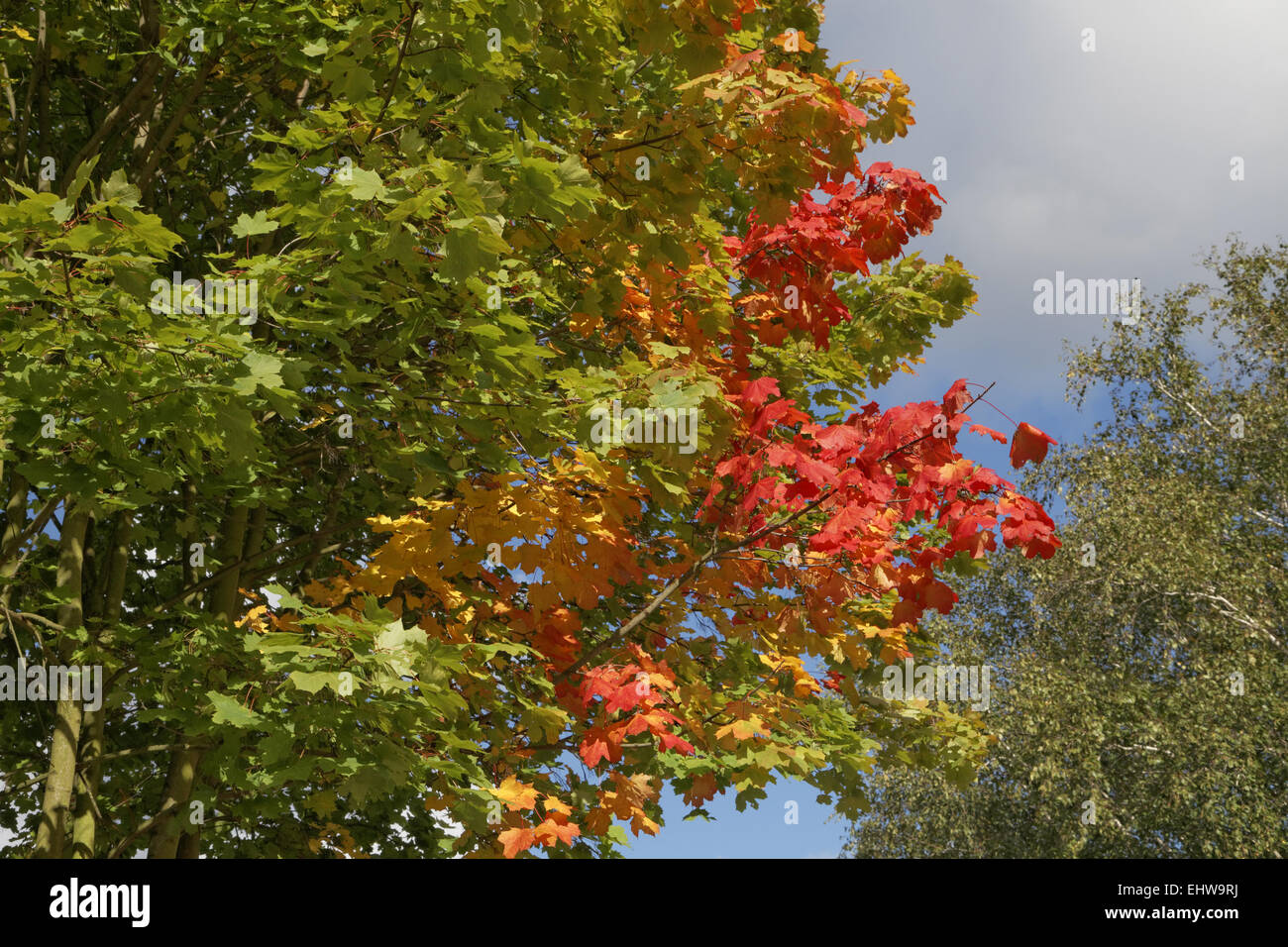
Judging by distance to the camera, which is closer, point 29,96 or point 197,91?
point 197,91

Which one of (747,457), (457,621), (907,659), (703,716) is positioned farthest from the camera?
(907,659)

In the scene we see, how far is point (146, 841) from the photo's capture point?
945 centimetres

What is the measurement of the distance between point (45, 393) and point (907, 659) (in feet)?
22.1

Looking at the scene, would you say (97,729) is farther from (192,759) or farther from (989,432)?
(989,432)

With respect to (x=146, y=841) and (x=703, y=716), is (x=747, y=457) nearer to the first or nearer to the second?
(x=703, y=716)

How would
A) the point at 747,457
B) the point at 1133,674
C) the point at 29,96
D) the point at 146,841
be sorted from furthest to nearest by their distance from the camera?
the point at 1133,674
the point at 146,841
the point at 29,96
the point at 747,457

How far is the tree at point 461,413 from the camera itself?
4.75m

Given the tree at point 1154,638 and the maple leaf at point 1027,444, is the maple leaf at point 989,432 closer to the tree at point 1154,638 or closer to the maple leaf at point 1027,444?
the maple leaf at point 1027,444

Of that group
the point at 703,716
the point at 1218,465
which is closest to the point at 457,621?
the point at 703,716

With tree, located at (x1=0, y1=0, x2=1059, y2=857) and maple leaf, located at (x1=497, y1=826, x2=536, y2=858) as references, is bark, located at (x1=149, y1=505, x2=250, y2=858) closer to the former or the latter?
tree, located at (x1=0, y1=0, x2=1059, y2=857)

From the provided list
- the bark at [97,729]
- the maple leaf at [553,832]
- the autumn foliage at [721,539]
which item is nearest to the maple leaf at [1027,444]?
the autumn foliage at [721,539]

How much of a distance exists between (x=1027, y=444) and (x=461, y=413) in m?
3.03

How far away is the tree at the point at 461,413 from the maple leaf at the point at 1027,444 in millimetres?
291

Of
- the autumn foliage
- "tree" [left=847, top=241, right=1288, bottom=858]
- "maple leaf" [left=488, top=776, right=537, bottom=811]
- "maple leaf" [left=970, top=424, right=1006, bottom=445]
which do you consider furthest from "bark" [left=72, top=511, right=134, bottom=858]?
"tree" [left=847, top=241, right=1288, bottom=858]
